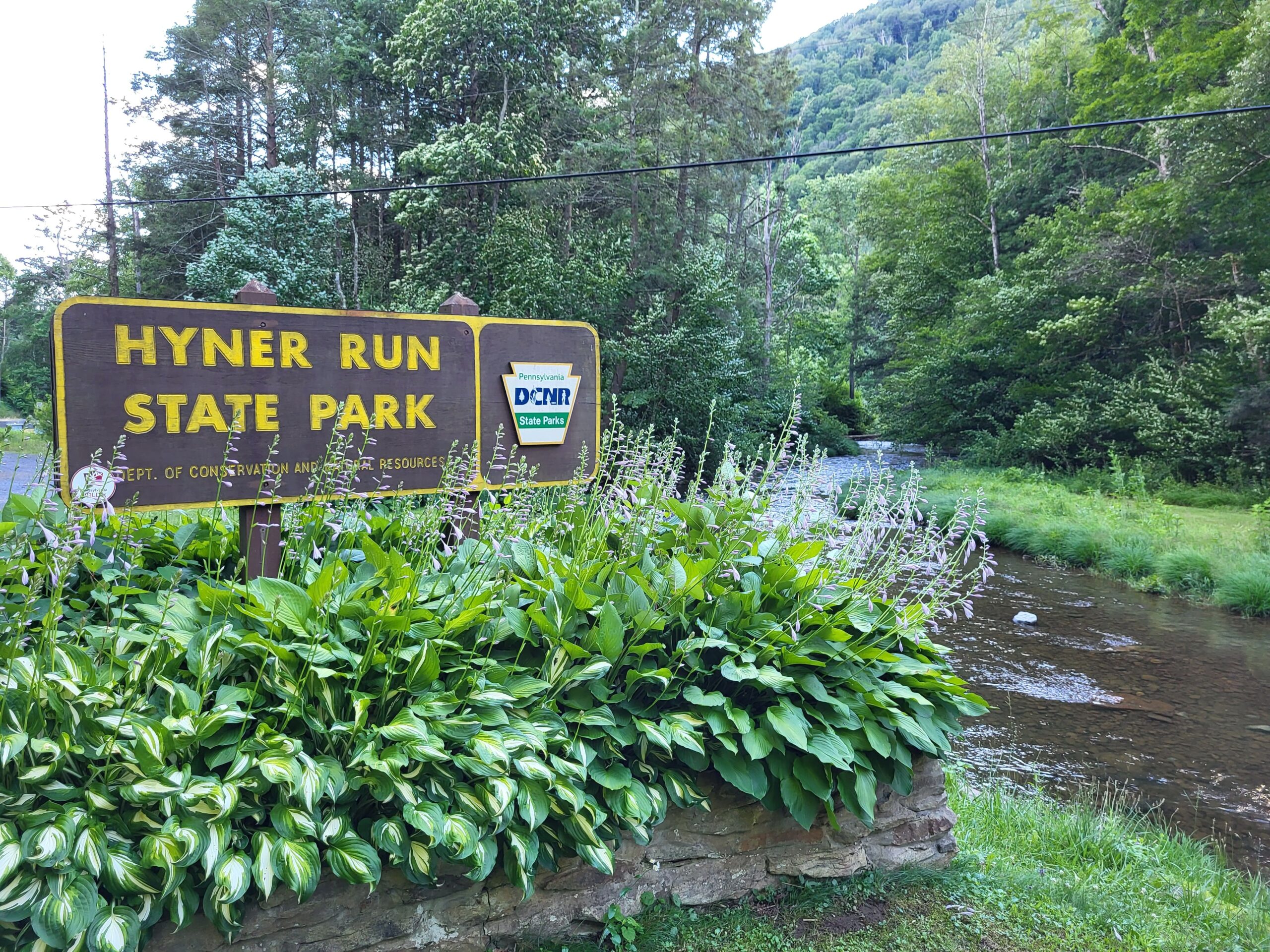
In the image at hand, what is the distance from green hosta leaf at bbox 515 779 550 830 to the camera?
2.13 meters

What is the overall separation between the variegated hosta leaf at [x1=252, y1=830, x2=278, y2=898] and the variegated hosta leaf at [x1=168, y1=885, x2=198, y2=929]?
0.45ft

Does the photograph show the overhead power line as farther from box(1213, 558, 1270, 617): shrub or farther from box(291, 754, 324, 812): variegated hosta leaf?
box(1213, 558, 1270, 617): shrub

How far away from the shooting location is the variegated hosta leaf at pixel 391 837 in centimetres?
202

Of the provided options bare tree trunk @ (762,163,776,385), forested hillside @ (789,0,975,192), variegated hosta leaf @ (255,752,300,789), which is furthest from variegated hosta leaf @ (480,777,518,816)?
forested hillside @ (789,0,975,192)

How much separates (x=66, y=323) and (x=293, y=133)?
27.2 m

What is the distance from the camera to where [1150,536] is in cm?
1136

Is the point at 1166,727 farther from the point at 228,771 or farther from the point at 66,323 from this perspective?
the point at 66,323

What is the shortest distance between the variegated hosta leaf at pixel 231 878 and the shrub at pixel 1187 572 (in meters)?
11.4

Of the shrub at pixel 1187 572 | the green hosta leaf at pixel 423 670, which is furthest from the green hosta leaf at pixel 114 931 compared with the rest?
the shrub at pixel 1187 572

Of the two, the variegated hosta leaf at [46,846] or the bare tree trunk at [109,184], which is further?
the bare tree trunk at [109,184]

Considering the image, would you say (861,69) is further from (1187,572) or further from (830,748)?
(830,748)

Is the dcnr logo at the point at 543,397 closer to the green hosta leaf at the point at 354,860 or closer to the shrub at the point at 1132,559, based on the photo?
the green hosta leaf at the point at 354,860

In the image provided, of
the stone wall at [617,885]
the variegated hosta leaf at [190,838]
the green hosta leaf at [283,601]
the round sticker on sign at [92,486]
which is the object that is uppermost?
the round sticker on sign at [92,486]

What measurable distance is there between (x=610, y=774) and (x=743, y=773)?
47 cm
